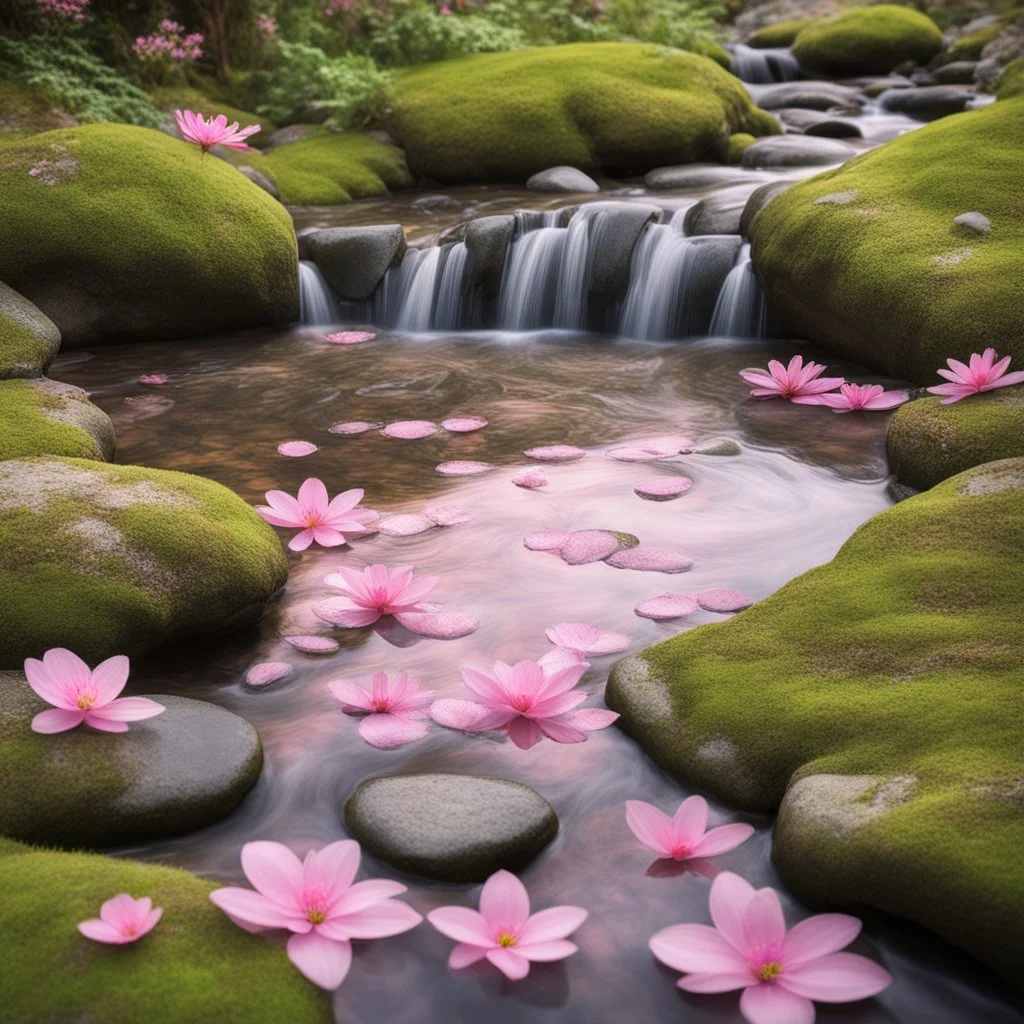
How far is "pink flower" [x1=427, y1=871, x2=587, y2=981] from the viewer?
6.33 feet

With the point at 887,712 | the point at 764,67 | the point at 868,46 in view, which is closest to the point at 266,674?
the point at 887,712

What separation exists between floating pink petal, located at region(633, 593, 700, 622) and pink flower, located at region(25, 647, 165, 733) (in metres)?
1.45

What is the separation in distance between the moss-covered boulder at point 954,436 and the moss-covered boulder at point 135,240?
4.20 meters

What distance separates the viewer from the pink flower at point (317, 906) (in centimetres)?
192

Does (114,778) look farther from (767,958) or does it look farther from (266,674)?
(767,958)

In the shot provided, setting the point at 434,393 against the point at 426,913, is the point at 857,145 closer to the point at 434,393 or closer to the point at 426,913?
the point at 434,393

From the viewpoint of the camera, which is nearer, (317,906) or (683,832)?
(317,906)

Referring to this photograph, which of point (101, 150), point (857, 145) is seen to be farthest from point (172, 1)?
point (857, 145)

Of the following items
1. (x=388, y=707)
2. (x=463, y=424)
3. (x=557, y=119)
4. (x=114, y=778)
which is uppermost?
(x=557, y=119)

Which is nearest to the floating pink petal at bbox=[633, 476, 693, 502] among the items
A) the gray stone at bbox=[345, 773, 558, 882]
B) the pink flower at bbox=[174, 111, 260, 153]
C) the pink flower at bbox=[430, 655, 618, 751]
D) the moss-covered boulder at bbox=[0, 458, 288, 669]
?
the moss-covered boulder at bbox=[0, 458, 288, 669]

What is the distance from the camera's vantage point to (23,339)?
200 inches

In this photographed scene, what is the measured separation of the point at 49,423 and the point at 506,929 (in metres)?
3.04

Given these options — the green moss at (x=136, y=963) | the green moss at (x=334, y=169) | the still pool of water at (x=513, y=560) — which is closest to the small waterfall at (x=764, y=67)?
the green moss at (x=334, y=169)

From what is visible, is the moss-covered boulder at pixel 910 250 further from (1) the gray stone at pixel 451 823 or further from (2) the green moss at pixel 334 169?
(2) the green moss at pixel 334 169
